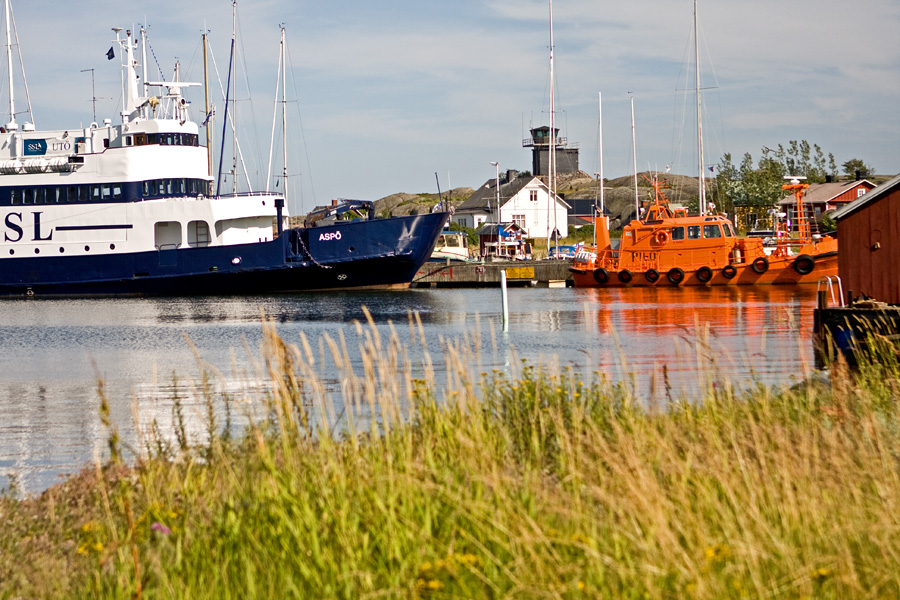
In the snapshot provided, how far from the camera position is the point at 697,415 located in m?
6.80

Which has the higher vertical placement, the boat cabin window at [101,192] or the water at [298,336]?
the boat cabin window at [101,192]

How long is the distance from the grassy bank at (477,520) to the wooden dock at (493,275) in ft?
135

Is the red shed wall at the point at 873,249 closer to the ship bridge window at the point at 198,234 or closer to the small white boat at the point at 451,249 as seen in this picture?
the ship bridge window at the point at 198,234

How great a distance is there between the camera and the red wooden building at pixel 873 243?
14.6 metres

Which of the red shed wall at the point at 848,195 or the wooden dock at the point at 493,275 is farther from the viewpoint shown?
the red shed wall at the point at 848,195

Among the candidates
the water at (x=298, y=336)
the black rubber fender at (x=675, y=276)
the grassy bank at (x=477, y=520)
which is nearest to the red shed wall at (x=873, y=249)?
the water at (x=298, y=336)

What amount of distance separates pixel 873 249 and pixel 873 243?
9 centimetres

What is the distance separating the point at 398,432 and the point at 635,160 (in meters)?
50.0

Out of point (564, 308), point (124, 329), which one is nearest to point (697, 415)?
point (124, 329)

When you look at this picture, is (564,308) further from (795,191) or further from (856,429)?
(856,429)

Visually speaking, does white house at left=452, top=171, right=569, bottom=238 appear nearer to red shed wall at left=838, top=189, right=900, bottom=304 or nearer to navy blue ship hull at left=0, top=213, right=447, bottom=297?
navy blue ship hull at left=0, top=213, right=447, bottom=297

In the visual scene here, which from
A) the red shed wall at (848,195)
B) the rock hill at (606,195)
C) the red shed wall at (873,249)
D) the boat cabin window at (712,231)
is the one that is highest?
the rock hill at (606,195)

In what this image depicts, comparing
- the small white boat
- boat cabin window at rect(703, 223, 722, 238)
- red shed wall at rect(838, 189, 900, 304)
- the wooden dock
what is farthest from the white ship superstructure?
red shed wall at rect(838, 189, 900, 304)

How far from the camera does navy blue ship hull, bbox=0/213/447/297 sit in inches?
1586
